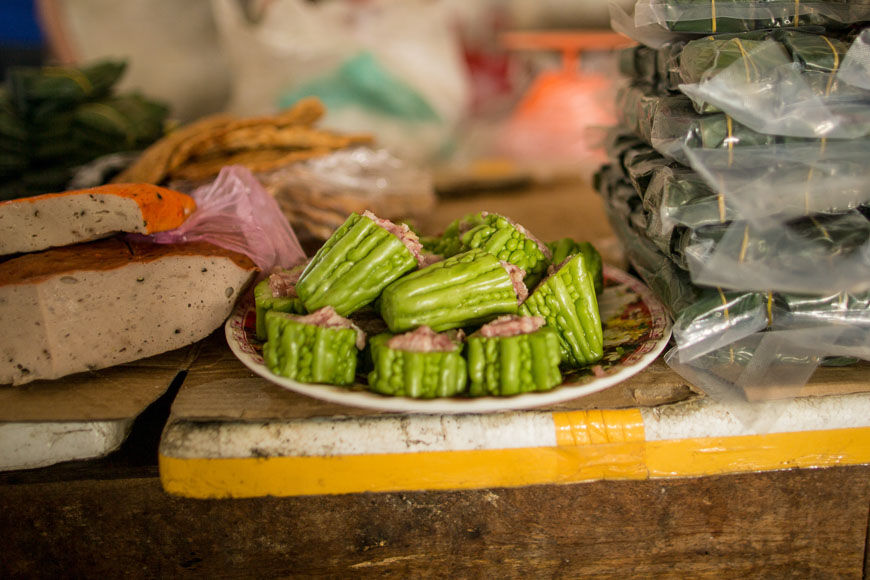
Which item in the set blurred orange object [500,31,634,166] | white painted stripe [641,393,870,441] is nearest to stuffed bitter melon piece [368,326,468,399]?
white painted stripe [641,393,870,441]

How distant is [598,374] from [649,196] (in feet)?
1.40

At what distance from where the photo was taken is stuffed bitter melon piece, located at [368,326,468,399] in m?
1.01

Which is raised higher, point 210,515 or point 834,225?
point 834,225

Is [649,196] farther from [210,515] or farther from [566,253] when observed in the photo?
[210,515]

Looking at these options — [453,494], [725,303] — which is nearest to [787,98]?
[725,303]

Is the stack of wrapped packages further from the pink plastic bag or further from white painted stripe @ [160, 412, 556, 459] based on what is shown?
the pink plastic bag

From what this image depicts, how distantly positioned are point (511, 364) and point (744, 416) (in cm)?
49

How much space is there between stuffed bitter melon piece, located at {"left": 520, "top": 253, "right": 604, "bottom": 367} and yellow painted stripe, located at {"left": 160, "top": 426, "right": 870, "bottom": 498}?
5.3 inches

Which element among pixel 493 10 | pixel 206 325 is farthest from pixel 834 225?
pixel 493 10

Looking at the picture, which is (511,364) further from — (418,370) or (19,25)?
(19,25)

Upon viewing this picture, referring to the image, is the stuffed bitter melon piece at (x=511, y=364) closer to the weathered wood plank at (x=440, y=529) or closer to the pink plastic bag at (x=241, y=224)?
Answer: the weathered wood plank at (x=440, y=529)

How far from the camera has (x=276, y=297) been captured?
1257mm

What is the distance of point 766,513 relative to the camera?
4.07 feet

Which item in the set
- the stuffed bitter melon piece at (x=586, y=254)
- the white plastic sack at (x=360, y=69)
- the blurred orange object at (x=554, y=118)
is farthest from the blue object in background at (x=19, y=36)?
the stuffed bitter melon piece at (x=586, y=254)
